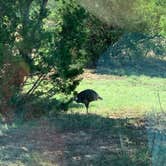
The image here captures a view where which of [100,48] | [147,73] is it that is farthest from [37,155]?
[100,48]

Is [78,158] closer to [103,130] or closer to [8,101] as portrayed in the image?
[103,130]

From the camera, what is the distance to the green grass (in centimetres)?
1145

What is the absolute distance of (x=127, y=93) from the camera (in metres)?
14.2

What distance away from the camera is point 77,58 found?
33.9ft

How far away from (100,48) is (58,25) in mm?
10625

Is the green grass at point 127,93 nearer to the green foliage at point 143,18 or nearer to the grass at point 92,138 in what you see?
Answer: the grass at point 92,138

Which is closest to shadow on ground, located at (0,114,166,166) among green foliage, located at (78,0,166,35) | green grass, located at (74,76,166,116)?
green grass, located at (74,76,166,116)

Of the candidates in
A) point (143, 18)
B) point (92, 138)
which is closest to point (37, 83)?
point (92, 138)

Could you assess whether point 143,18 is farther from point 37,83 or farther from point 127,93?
point 37,83

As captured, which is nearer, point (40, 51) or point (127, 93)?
point (40, 51)

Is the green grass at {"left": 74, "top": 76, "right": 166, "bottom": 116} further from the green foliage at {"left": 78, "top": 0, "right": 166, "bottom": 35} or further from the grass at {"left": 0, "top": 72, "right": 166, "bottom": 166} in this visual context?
the green foliage at {"left": 78, "top": 0, "right": 166, "bottom": 35}

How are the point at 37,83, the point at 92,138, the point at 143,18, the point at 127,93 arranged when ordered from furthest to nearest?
the point at 143,18 → the point at 127,93 → the point at 37,83 → the point at 92,138

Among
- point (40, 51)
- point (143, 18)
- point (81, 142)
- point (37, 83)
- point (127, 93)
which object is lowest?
point (81, 142)

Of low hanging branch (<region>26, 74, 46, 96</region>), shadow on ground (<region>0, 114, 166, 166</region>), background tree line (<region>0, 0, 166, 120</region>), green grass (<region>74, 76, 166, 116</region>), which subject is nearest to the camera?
shadow on ground (<region>0, 114, 166, 166</region>)
